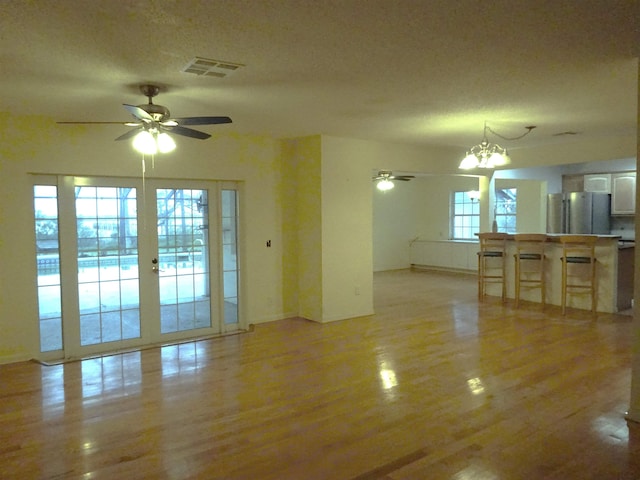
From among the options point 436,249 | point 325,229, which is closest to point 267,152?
point 325,229

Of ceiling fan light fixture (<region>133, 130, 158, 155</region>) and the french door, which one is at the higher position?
ceiling fan light fixture (<region>133, 130, 158, 155</region>)

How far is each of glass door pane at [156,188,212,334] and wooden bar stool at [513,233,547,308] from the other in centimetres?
455

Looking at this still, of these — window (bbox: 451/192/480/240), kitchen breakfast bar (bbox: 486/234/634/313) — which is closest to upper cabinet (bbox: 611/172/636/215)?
kitchen breakfast bar (bbox: 486/234/634/313)

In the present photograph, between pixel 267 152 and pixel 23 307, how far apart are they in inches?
129

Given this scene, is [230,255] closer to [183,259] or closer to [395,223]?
[183,259]

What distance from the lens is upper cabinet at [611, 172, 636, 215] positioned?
877 cm

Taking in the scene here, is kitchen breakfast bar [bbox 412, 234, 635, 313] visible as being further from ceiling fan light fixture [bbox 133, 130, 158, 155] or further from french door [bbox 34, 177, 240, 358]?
ceiling fan light fixture [bbox 133, 130, 158, 155]

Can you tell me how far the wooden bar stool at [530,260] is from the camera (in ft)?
22.7

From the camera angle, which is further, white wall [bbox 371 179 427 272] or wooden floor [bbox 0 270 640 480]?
white wall [bbox 371 179 427 272]

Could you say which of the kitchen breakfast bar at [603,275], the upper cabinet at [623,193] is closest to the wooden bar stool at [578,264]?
the kitchen breakfast bar at [603,275]

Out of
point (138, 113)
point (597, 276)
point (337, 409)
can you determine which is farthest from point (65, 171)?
point (597, 276)

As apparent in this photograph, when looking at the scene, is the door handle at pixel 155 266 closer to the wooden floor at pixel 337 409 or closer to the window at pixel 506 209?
the wooden floor at pixel 337 409

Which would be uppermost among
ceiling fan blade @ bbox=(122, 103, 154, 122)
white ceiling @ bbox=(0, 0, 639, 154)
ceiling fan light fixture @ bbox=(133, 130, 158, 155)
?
white ceiling @ bbox=(0, 0, 639, 154)

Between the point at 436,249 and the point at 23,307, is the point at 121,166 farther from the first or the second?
the point at 436,249
